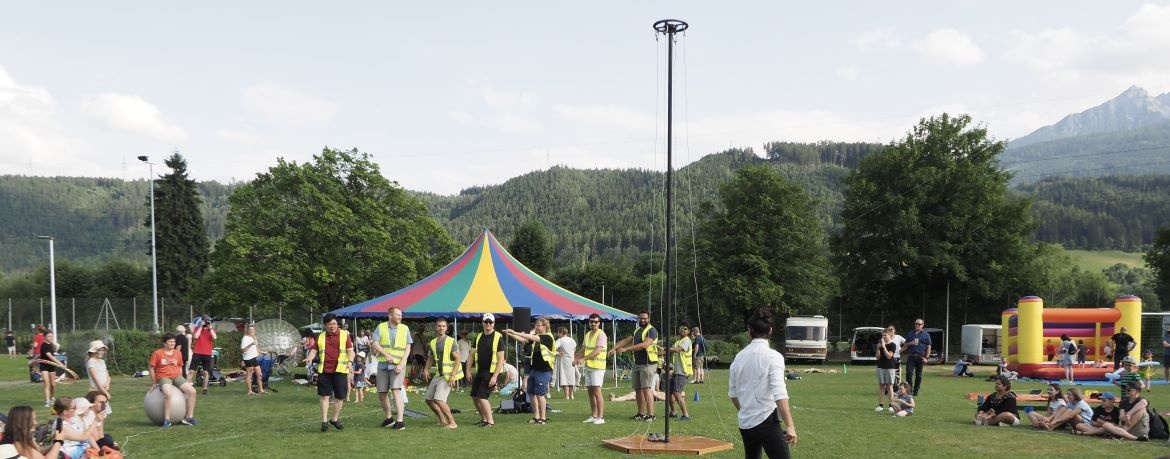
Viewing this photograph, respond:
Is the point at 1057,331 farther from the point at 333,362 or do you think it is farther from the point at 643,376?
the point at 333,362

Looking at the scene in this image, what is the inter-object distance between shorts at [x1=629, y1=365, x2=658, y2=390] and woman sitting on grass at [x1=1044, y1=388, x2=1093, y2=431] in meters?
5.62

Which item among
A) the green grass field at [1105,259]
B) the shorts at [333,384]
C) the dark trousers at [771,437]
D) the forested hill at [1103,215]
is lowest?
the green grass field at [1105,259]

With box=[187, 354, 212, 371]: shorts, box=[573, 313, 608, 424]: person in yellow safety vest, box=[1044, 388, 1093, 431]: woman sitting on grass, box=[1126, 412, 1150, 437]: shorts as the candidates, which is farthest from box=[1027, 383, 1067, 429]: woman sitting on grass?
box=[187, 354, 212, 371]: shorts

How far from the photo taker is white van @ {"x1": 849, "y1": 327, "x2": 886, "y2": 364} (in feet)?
129

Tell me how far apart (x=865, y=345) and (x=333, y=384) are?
32241 mm

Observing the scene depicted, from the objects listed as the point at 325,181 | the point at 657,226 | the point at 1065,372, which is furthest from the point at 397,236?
the point at 657,226

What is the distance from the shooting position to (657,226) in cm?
11475

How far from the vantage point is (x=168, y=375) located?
514 inches

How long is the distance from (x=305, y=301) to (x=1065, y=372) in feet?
95.5

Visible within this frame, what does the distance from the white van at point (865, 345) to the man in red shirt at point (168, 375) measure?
1244 inches

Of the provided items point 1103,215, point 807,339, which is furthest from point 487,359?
point 1103,215

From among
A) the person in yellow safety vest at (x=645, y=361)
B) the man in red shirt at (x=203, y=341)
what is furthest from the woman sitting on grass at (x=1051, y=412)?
the man in red shirt at (x=203, y=341)

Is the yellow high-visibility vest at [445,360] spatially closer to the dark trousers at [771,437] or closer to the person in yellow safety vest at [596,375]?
the person in yellow safety vest at [596,375]

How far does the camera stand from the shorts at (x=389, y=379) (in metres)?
12.5
